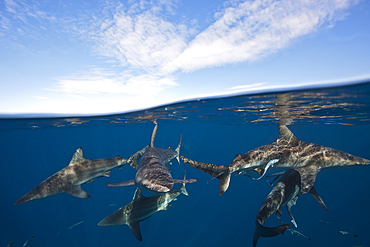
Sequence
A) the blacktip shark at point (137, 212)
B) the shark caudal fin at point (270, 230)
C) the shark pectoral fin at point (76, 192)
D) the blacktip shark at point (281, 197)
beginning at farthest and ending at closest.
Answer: the shark pectoral fin at point (76, 192), the blacktip shark at point (137, 212), the blacktip shark at point (281, 197), the shark caudal fin at point (270, 230)

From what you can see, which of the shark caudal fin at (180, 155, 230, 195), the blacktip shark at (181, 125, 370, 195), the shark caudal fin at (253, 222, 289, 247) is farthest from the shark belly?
the shark caudal fin at (253, 222, 289, 247)

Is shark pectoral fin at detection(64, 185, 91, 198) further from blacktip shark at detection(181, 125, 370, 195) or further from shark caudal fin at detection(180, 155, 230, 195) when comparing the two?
blacktip shark at detection(181, 125, 370, 195)

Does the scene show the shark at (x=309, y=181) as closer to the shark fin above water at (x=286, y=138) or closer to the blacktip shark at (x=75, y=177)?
the shark fin above water at (x=286, y=138)

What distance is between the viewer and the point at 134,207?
7320mm

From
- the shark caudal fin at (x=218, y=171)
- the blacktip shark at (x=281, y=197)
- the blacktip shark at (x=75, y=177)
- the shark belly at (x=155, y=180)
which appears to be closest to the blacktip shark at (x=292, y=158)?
the shark caudal fin at (x=218, y=171)

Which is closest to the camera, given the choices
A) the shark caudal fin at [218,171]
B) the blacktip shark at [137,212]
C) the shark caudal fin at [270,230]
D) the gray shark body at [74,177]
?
the shark caudal fin at [270,230]

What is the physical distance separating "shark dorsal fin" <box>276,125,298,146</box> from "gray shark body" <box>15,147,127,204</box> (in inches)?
322

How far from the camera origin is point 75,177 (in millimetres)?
7938

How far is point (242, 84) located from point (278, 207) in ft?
21.8

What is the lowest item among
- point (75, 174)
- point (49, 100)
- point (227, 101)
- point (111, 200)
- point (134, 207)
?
point (111, 200)

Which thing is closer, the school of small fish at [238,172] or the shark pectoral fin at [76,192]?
the school of small fish at [238,172]

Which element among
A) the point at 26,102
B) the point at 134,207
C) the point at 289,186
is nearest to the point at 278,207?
the point at 289,186

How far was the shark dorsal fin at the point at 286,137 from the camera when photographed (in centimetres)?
743

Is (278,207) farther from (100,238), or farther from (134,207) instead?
(100,238)
